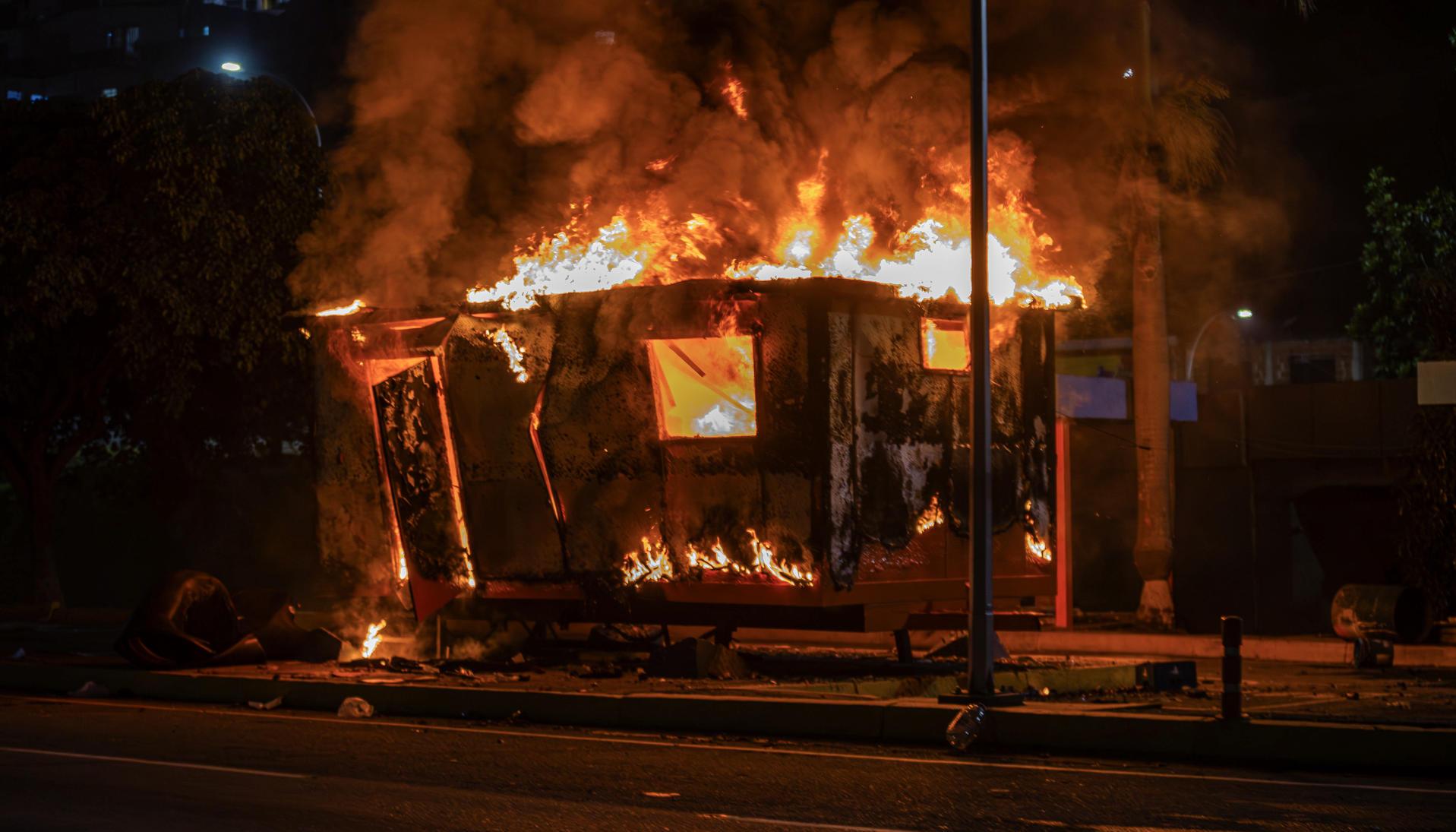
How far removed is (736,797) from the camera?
28.8 ft

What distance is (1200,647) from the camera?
2127 centimetres

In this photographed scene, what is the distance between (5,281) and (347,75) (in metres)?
10.7

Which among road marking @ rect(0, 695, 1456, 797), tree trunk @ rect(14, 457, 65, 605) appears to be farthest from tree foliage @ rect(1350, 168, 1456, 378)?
tree trunk @ rect(14, 457, 65, 605)

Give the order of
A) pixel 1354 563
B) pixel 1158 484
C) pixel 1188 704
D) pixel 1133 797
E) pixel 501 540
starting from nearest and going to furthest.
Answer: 1. pixel 1133 797
2. pixel 1188 704
3. pixel 501 540
4. pixel 1158 484
5. pixel 1354 563

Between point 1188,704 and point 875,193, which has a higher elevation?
point 875,193

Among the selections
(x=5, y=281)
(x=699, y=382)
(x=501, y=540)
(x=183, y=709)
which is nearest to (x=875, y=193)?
(x=699, y=382)

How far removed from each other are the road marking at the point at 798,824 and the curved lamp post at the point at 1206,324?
3178cm

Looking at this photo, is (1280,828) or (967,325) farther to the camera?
(967,325)

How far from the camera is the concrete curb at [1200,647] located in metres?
19.7

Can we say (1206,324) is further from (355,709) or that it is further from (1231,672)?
(355,709)

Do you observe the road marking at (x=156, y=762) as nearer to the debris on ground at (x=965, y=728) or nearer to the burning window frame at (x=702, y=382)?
the debris on ground at (x=965, y=728)

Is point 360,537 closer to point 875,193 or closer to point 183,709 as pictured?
point 183,709

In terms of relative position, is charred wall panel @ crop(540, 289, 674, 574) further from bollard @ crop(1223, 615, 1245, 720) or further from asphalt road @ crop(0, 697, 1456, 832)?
bollard @ crop(1223, 615, 1245, 720)

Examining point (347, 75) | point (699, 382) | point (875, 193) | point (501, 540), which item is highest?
point (347, 75)
